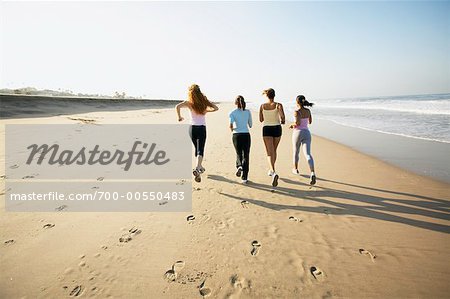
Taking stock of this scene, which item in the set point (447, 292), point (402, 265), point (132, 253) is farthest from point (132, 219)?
point (447, 292)

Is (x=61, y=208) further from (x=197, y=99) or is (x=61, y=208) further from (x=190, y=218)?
(x=197, y=99)

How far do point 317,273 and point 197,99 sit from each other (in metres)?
4.18

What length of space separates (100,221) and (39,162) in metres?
4.35

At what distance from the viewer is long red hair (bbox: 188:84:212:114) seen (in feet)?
17.8

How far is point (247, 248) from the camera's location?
333 centimetres

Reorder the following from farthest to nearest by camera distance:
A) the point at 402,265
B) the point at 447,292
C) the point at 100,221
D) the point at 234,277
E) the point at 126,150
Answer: the point at 126,150 → the point at 100,221 → the point at 402,265 → the point at 234,277 → the point at 447,292

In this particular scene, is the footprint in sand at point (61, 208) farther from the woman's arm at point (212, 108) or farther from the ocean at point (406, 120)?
the ocean at point (406, 120)

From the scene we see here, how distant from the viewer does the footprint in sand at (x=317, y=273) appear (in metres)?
2.80

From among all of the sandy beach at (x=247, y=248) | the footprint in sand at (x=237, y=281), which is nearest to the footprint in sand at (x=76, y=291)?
the sandy beach at (x=247, y=248)

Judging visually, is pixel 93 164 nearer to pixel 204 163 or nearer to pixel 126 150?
pixel 126 150

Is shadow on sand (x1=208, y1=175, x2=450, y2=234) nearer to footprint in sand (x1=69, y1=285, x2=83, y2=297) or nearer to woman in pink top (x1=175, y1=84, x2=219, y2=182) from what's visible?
woman in pink top (x1=175, y1=84, x2=219, y2=182)

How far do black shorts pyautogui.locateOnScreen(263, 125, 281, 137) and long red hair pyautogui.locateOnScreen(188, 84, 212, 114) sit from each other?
1563 mm

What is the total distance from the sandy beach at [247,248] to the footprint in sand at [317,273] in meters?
0.02

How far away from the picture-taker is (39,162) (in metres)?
6.73
